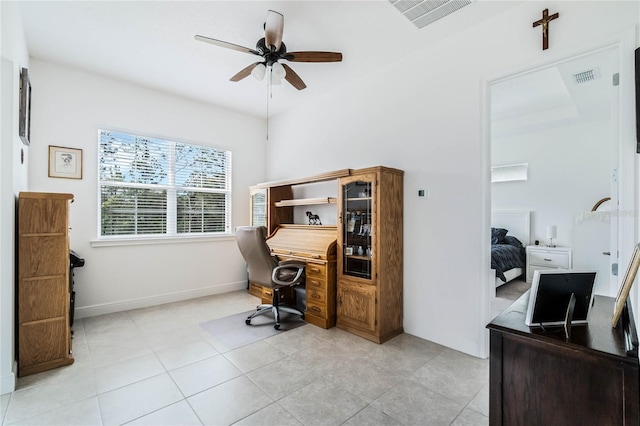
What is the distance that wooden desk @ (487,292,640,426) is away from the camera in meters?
1.07

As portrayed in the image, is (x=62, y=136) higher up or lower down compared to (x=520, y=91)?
lower down

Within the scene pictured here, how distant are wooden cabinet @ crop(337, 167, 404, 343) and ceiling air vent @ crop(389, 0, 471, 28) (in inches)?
52.6

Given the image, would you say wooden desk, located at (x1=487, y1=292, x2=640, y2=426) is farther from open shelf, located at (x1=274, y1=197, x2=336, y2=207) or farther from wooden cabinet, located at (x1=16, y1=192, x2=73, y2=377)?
wooden cabinet, located at (x1=16, y1=192, x2=73, y2=377)

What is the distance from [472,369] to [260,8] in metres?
3.44

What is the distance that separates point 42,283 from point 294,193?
309 centimetres

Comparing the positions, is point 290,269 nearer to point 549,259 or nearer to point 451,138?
point 451,138

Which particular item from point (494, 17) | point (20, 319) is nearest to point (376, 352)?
point (20, 319)

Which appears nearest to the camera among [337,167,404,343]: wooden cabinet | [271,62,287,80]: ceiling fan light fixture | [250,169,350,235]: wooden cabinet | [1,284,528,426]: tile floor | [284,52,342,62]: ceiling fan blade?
[1,284,528,426]: tile floor

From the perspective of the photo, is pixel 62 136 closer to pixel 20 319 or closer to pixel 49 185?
pixel 49 185

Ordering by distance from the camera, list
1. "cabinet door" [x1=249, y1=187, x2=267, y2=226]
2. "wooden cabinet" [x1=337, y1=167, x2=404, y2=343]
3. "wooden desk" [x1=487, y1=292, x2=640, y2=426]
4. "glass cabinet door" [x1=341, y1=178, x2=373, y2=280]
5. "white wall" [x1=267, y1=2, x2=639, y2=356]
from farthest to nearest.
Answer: "cabinet door" [x1=249, y1=187, x2=267, y2=226], "glass cabinet door" [x1=341, y1=178, x2=373, y2=280], "wooden cabinet" [x1=337, y1=167, x2=404, y2=343], "white wall" [x1=267, y1=2, x2=639, y2=356], "wooden desk" [x1=487, y1=292, x2=640, y2=426]

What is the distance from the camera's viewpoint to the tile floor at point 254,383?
1825 mm

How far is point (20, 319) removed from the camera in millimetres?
2256

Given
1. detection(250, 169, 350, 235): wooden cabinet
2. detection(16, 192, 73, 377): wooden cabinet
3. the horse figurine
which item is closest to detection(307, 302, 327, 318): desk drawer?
the horse figurine

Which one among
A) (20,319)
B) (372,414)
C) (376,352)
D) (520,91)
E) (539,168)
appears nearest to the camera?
(372,414)
